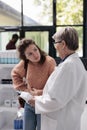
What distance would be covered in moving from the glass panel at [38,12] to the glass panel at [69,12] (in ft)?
0.85

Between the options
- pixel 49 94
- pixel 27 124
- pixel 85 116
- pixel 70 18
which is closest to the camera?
pixel 49 94

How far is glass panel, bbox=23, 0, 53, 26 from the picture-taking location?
7.60 m

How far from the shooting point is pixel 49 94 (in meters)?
1.70

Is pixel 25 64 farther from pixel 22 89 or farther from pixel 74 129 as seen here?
pixel 74 129

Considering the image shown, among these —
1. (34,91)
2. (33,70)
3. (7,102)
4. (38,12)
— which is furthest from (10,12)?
(34,91)

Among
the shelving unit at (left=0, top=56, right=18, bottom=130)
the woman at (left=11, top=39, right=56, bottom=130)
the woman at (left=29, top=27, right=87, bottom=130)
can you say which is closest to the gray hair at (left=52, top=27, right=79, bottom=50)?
the woman at (left=29, top=27, right=87, bottom=130)

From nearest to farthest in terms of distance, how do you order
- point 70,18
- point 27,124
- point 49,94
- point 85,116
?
1. point 49,94
2. point 27,124
3. point 85,116
4. point 70,18

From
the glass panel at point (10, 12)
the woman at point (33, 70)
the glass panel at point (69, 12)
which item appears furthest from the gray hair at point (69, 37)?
the glass panel at point (10, 12)

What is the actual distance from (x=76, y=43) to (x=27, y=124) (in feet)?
3.19

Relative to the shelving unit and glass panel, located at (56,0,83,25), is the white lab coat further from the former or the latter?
glass panel, located at (56,0,83,25)

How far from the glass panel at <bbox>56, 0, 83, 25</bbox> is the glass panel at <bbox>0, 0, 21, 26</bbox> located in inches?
45.1

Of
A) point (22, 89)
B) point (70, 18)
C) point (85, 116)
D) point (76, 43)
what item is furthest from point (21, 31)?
point (76, 43)

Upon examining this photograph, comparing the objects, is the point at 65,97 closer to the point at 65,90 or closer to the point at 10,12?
the point at 65,90

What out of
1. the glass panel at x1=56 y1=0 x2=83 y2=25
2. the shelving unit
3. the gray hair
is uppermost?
the glass panel at x1=56 y1=0 x2=83 y2=25
